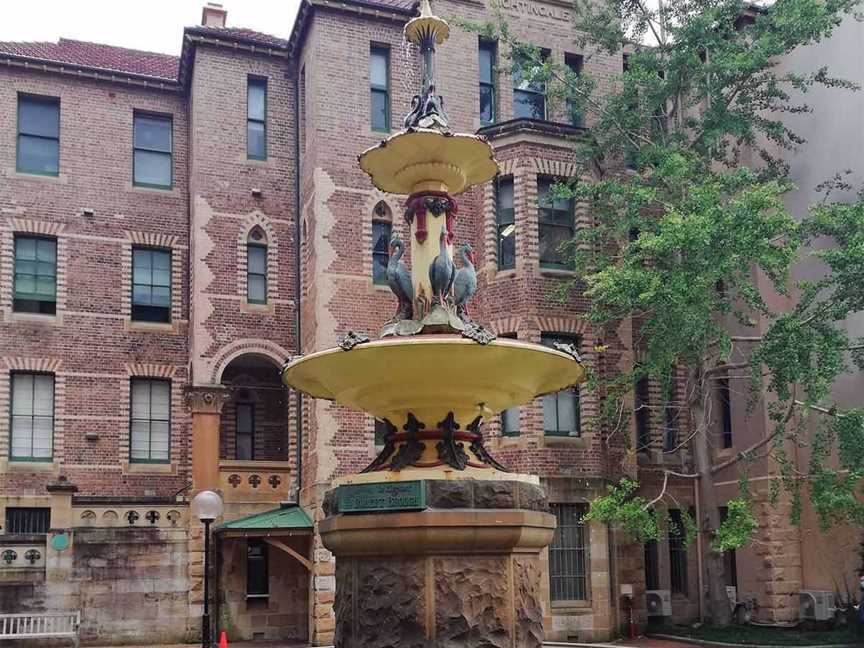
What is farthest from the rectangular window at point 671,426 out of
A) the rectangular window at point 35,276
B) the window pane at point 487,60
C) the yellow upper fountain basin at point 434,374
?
the yellow upper fountain basin at point 434,374

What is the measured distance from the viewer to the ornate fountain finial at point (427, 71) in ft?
36.8

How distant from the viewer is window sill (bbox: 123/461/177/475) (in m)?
26.2

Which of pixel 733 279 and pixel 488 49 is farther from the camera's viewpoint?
pixel 488 49

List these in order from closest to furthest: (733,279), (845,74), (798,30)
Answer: (733,279) < (798,30) < (845,74)

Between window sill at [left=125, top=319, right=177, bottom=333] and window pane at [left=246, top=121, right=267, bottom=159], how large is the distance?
15.3 ft

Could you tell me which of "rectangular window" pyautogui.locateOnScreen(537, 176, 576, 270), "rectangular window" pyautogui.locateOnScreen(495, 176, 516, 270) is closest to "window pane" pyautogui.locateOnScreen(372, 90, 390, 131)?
"rectangular window" pyautogui.locateOnScreen(495, 176, 516, 270)

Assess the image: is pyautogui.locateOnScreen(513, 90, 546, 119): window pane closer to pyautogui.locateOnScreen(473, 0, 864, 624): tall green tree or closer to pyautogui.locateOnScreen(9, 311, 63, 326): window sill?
pyautogui.locateOnScreen(473, 0, 864, 624): tall green tree

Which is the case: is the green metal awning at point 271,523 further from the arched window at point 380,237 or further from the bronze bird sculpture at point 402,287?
the bronze bird sculpture at point 402,287

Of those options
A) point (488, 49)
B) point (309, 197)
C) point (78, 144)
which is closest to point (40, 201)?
point (78, 144)

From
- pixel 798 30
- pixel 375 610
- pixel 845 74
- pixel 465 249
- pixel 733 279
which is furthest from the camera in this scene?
pixel 845 74

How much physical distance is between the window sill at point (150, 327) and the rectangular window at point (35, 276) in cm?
176

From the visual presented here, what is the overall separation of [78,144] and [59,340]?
4.84 m

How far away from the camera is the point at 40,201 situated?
2669cm

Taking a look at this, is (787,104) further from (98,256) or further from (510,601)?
(510,601)
